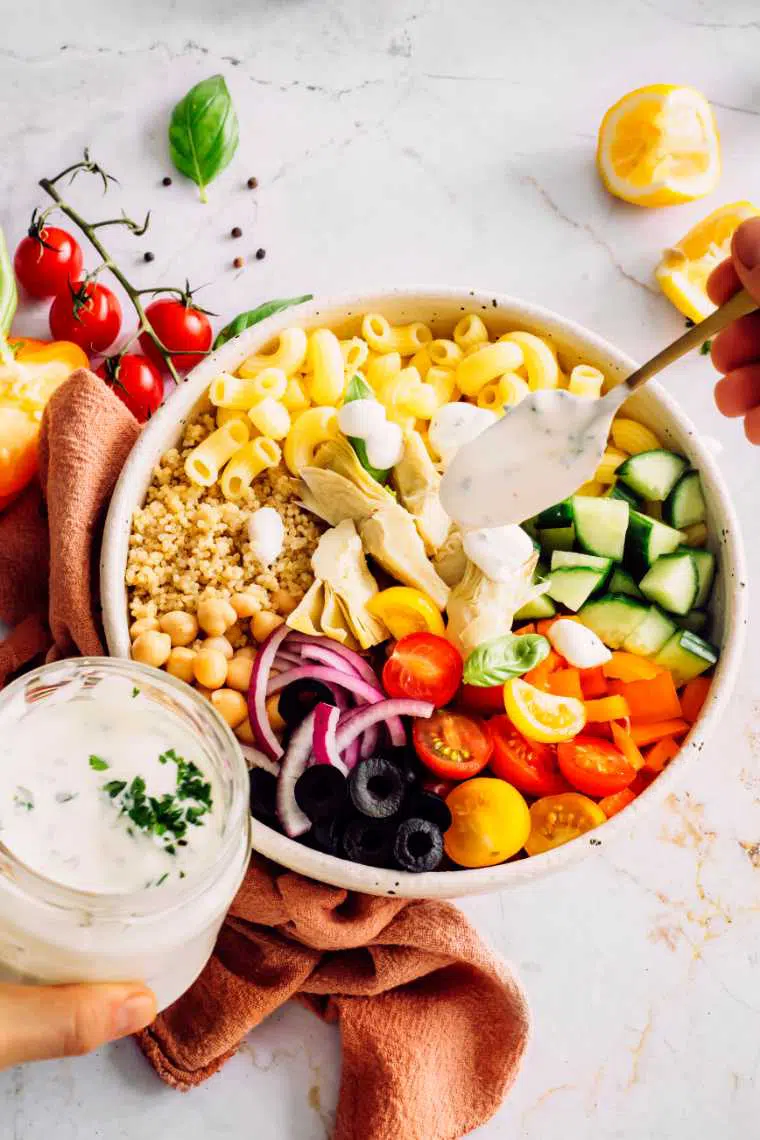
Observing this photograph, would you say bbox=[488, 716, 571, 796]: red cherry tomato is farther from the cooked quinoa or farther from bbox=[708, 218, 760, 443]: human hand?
bbox=[708, 218, 760, 443]: human hand

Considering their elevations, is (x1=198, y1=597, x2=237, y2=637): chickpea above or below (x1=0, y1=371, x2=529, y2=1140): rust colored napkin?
above

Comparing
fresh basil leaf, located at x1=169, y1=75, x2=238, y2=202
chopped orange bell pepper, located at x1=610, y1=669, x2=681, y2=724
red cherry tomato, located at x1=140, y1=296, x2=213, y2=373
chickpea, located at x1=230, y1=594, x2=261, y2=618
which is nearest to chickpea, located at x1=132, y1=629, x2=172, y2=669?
chickpea, located at x1=230, y1=594, x2=261, y2=618

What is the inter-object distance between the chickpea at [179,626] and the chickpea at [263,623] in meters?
0.09

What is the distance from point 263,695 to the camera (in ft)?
5.52

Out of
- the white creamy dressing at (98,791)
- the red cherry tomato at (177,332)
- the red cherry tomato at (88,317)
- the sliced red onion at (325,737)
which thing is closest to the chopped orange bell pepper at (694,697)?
the sliced red onion at (325,737)

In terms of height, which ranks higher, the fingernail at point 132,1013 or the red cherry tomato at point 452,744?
the red cherry tomato at point 452,744

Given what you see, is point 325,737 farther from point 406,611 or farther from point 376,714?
point 406,611

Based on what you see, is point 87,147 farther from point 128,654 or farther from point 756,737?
point 756,737

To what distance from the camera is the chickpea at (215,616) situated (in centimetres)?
168

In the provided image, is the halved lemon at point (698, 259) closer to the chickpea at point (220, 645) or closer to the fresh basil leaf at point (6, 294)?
the chickpea at point (220, 645)

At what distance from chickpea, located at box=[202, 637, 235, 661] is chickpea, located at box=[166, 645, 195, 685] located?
0.09 feet

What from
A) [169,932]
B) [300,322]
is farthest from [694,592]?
[169,932]

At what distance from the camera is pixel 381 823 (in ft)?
5.21

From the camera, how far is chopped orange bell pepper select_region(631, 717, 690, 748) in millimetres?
1708
